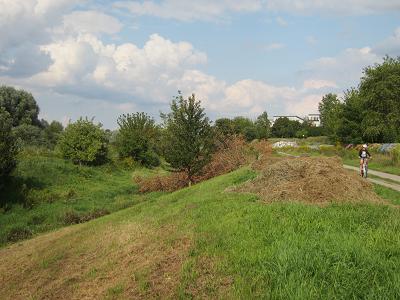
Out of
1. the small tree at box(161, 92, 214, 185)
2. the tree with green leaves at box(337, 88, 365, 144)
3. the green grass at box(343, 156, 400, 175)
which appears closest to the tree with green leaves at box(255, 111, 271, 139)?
the tree with green leaves at box(337, 88, 365, 144)

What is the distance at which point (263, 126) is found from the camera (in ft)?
367

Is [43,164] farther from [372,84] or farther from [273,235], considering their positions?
[372,84]

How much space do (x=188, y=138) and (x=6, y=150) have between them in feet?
33.3

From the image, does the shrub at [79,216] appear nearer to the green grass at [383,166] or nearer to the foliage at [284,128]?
the green grass at [383,166]

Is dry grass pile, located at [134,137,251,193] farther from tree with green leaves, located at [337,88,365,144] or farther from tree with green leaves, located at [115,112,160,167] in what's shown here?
tree with green leaves, located at [337,88,365,144]

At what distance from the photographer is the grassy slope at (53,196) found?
20217 millimetres

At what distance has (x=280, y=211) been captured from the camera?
9.23m

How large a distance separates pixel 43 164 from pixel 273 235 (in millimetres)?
26381

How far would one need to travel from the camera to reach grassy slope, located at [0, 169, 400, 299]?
5844mm

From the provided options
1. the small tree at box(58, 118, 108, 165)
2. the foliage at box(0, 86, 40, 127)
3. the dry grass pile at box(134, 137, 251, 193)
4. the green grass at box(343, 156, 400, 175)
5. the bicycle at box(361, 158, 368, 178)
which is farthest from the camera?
the foliage at box(0, 86, 40, 127)

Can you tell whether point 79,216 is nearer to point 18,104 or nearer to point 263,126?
point 18,104

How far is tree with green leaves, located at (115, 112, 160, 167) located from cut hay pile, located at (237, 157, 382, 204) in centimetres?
3160

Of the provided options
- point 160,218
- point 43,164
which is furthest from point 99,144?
point 160,218

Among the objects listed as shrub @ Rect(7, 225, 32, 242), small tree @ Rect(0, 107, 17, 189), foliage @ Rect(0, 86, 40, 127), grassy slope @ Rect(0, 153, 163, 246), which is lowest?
shrub @ Rect(7, 225, 32, 242)
